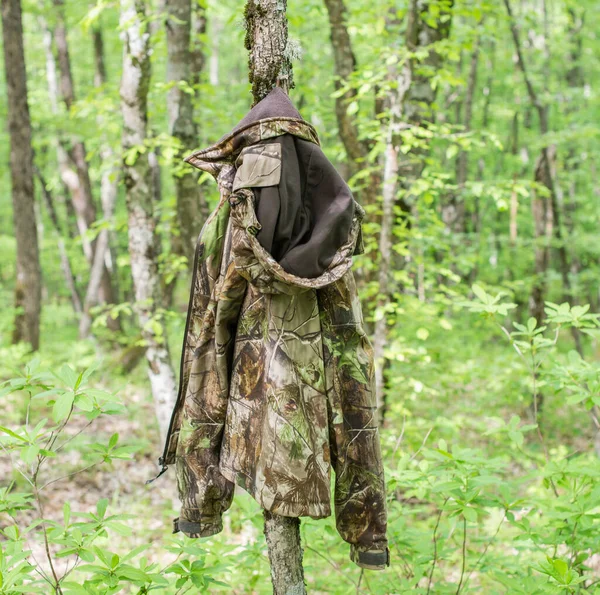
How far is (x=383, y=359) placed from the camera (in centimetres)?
508

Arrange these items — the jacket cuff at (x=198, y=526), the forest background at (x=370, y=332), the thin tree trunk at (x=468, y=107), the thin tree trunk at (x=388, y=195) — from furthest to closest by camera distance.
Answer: the thin tree trunk at (x=468, y=107), the thin tree trunk at (x=388, y=195), the forest background at (x=370, y=332), the jacket cuff at (x=198, y=526)

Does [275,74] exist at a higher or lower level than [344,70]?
lower

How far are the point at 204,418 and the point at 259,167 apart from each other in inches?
39.2

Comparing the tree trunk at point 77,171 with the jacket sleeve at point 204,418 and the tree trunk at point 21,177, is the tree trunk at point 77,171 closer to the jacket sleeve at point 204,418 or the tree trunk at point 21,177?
the tree trunk at point 21,177

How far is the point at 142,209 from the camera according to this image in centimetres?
502

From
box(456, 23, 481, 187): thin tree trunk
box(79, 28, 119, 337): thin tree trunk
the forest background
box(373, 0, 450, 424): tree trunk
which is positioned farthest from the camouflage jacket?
box(456, 23, 481, 187): thin tree trunk

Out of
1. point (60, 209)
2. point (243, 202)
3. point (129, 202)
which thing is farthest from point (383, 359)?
point (60, 209)

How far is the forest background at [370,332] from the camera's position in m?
2.39

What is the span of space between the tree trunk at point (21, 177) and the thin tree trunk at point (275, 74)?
739 cm

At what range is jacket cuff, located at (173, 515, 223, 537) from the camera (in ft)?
7.07

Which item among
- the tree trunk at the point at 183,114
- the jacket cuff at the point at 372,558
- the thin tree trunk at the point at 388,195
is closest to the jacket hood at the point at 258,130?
the jacket cuff at the point at 372,558

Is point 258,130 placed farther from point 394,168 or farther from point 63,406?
point 394,168

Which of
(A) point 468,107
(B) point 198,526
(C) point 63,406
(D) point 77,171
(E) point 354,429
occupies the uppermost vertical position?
(A) point 468,107

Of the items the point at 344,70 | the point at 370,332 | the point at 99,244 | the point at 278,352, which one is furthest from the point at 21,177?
the point at 278,352
